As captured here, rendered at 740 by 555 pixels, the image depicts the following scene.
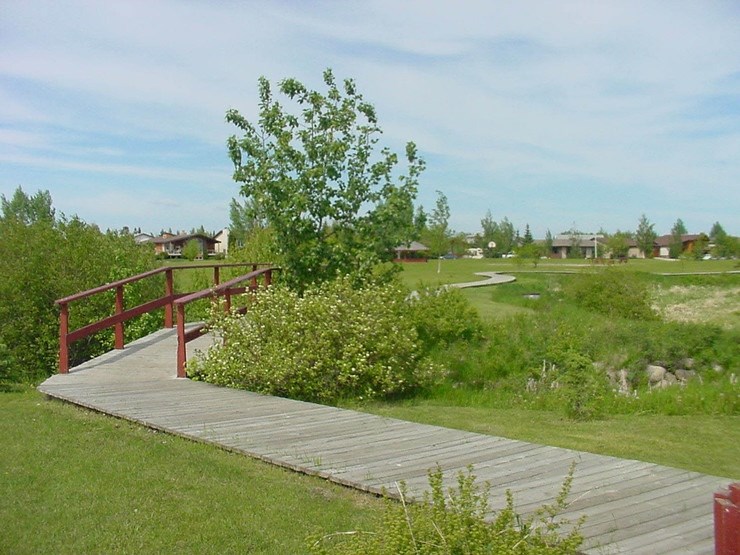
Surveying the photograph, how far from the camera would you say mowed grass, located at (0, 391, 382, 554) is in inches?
198

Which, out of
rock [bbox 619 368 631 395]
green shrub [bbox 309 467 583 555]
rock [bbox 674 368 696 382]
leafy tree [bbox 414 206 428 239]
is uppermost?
leafy tree [bbox 414 206 428 239]

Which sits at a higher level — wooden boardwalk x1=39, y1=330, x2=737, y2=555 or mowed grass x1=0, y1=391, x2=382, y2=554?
wooden boardwalk x1=39, y1=330, x2=737, y2=555

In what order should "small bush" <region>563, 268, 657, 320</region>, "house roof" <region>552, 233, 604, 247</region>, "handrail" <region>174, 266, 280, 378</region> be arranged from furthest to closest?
"house roof" <region>552, 233, 604, 247</region>, "small bush" <region>563, 268, 657, 320</region>, "handrail" <region>174, 266, 280, 378</region>

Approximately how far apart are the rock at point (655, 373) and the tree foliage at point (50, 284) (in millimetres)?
10198

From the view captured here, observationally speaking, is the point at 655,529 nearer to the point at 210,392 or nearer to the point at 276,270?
the point at 210,392

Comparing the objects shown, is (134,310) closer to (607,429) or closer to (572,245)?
(607,429)

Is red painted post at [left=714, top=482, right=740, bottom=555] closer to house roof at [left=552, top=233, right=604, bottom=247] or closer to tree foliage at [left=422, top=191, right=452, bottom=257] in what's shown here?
tree foliage at [left=422, top=191, right=452, bottom=257]

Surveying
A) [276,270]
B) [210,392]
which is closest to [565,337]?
[276,270]

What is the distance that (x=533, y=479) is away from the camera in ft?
19.7

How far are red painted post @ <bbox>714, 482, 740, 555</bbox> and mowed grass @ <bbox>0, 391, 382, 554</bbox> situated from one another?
10.2ft

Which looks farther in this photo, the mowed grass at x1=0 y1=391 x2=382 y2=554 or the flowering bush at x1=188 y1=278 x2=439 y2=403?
the flowering bush at x1=188 y1=278 x2=439 y2=403

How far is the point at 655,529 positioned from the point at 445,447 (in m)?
2.48

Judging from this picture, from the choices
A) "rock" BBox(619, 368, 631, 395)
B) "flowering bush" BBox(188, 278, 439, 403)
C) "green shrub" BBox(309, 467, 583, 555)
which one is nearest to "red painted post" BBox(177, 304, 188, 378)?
"flowering bush" BBox(188, 278, 439, 403)

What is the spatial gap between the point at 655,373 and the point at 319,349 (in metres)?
9.02
